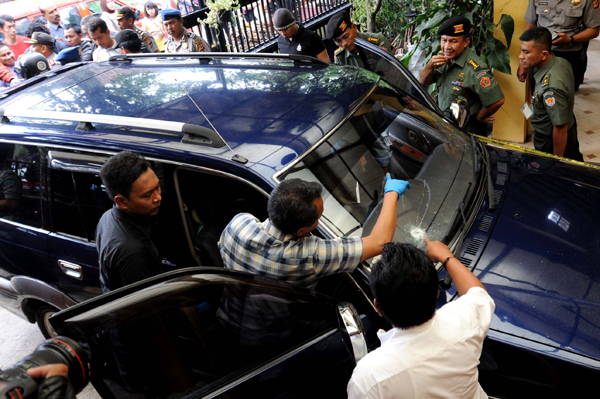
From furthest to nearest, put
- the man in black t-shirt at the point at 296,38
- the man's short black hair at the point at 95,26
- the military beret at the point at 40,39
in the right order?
the military beret at the point at 40,39, the man in black t-shirt at the point at 296,38, the man's short black hair at the point at 95,26

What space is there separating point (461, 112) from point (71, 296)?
2.81m

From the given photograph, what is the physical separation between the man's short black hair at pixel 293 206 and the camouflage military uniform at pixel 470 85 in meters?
2.27

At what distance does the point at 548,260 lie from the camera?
233 cm

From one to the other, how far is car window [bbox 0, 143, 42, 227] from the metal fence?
15.5 ft

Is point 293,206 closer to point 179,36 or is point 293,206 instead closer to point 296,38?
point 296,38

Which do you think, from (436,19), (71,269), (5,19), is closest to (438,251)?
(71,269)

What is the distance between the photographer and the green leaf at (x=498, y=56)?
192 inches

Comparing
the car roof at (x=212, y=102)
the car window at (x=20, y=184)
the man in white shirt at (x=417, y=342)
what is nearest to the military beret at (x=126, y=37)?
the car roof at (x=212, y=102)

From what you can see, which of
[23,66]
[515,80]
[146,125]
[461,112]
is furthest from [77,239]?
[515,80]

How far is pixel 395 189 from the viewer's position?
7.84ft

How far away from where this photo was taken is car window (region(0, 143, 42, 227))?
3.04 m

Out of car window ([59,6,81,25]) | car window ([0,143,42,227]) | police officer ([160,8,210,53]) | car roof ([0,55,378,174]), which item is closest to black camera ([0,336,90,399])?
car roof ([0,55,378,174])

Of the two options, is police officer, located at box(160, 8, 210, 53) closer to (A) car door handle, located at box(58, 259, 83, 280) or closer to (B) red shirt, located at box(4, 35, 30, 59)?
(A) car door handle, located at box(58, 259, 83, 280)

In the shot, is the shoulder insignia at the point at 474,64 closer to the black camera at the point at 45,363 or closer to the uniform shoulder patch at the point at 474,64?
the uniform shoulder patch at the point at 474,64
